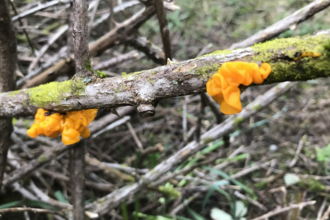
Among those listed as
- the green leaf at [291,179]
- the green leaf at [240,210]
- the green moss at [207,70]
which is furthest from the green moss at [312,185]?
the green moss at [207,70]

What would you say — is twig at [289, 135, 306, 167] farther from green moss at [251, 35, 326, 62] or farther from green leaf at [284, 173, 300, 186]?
green moss at [251, 35, 326, 62]

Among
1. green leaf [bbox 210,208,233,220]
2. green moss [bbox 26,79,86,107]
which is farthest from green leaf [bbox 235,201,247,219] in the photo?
green moss [bbox 26,79,86,107]

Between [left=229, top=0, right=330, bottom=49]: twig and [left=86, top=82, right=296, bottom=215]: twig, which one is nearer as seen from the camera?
[left=229, top=0, right=330, bottom=49]: twig

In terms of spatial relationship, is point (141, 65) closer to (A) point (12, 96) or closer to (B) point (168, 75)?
(A) point (12, 96)

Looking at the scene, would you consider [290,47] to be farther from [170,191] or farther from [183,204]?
[183,204]

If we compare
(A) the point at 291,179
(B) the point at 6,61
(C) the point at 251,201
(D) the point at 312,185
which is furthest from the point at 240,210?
(B) the point at 6,61

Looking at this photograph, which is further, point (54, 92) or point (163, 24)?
point (163, 24)
